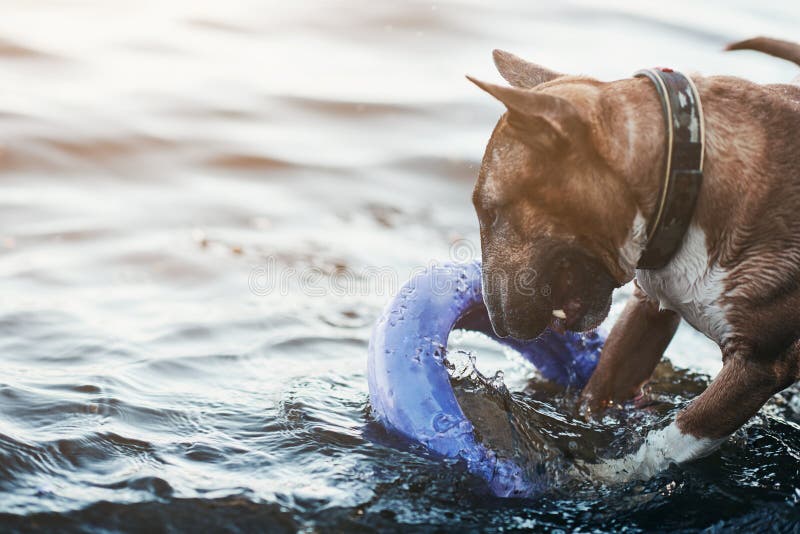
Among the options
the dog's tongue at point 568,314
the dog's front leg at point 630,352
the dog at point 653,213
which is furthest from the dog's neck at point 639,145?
the dog's front leg at point 630,352

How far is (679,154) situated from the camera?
142 inches

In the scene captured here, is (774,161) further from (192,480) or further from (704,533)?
(192,480)

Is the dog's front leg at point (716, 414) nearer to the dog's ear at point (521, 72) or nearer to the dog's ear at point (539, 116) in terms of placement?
the dog's ear at point (539, 116)

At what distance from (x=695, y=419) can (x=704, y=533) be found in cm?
43

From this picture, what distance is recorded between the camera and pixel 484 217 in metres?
3.89

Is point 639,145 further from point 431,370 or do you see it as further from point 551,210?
point 431,370

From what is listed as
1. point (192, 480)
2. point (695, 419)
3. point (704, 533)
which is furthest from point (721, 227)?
point (192, 480)

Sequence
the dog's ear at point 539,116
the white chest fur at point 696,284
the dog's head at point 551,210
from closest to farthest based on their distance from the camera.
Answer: the dog's ear at point 539,116 < the dog's head at point 551,210 < the white chest fur at point 696,284

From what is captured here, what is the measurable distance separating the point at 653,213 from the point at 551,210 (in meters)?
0.36

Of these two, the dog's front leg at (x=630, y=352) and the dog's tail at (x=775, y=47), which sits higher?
the dog's tail at (x=775, y=47)

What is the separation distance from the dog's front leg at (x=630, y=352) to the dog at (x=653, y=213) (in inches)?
20.5

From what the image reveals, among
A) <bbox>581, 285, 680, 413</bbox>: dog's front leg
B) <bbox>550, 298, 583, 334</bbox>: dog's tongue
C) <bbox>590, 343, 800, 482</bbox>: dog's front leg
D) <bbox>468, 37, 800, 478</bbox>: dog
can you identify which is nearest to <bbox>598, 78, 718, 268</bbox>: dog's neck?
<bbox>468, 37, 800, 478</bbox>: dog

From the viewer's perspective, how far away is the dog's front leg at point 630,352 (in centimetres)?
456

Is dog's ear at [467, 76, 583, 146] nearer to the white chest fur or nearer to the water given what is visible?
the white chest fur
